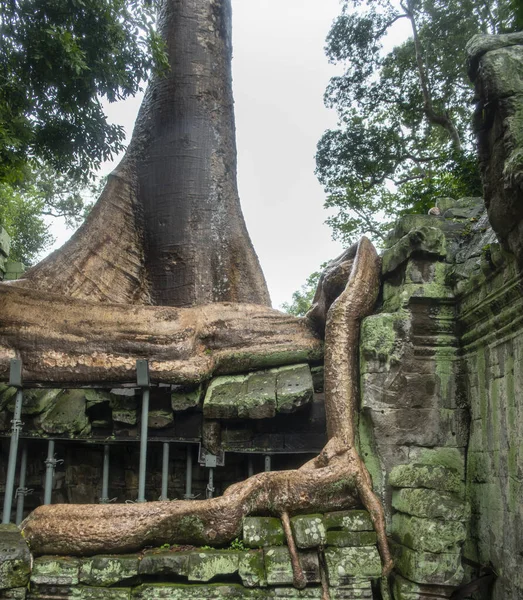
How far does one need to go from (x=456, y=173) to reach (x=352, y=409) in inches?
218

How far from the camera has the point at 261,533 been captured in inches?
155

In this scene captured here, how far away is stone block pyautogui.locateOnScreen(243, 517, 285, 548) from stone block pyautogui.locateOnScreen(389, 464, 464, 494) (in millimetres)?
927

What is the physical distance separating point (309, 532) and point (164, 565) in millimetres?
920

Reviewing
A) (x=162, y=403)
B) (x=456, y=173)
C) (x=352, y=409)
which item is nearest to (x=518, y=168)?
(x=352, y=409)

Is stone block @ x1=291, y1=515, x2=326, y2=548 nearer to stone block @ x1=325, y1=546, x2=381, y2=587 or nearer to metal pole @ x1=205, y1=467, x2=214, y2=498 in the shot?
stone block @ x1=325, y1=546, x2=381, y2=587

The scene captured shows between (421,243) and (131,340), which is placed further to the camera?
(131,340)

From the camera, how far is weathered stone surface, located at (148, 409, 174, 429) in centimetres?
527

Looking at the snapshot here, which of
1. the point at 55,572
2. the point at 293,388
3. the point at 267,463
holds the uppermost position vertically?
the point at 293,388

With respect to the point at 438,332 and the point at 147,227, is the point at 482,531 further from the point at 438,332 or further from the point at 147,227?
the point at 147,227

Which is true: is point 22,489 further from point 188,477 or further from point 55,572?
point 188,477

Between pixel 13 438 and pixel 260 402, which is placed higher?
pixel 260 402

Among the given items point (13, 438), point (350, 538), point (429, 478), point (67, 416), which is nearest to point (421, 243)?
point (429, 478)

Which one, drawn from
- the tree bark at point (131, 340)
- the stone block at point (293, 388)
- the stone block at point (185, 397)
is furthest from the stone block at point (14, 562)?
the stone block at point (293, 388)

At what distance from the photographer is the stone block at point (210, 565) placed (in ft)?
12.3
